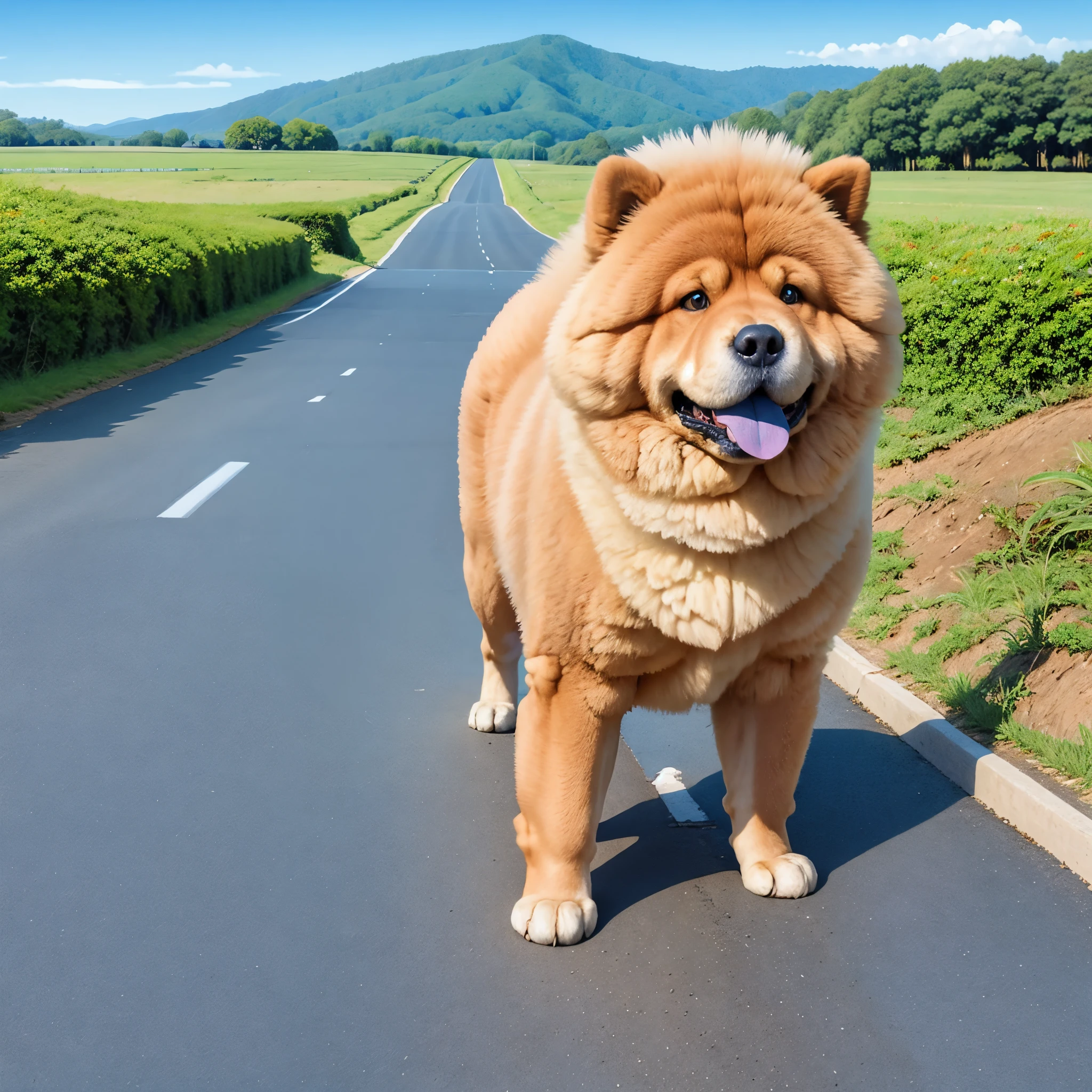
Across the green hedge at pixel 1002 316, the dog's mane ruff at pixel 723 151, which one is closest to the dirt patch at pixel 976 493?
the green hedge at pixel 1002 316

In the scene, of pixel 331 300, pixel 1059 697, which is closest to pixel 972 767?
pixel 1059 697

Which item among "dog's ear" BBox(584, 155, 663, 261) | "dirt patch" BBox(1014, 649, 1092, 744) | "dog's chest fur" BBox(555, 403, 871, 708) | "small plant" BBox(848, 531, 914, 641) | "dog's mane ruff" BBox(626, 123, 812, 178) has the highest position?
"dog's mane ruff" BBox(626, 123, 812, 178)

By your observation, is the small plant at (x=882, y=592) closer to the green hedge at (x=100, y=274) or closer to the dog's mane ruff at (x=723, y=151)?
the dog's mane ruff at (x=723, y=151)

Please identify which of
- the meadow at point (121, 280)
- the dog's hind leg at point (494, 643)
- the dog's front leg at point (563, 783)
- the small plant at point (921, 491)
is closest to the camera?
the dog's front leg at point (563, 783)

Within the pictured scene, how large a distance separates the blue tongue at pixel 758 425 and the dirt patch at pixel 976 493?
4.07m

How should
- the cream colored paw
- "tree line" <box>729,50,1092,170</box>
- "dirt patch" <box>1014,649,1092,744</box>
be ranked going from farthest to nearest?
"tree line" <box>729,50,1092,170</box>
the cream colored paw
"dirt patch" <box>1014,649,1092,744</box>

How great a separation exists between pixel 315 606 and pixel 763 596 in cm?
455

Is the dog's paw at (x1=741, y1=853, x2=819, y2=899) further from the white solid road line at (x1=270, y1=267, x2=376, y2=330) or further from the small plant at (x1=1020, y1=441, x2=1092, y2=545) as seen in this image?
the white solid road line at (x1=270, y1=267, x2=376, y2=330)

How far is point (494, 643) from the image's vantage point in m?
5.07

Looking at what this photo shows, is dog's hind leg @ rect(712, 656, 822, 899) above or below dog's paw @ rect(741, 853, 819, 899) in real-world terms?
above

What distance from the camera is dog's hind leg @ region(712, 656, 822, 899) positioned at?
3.61 meters

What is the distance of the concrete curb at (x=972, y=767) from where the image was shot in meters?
4.09

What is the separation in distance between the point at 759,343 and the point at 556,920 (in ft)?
6.59

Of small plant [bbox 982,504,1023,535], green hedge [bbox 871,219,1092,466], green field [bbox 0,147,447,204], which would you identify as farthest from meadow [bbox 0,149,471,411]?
small plant [bbox 982,504,1023,535]
